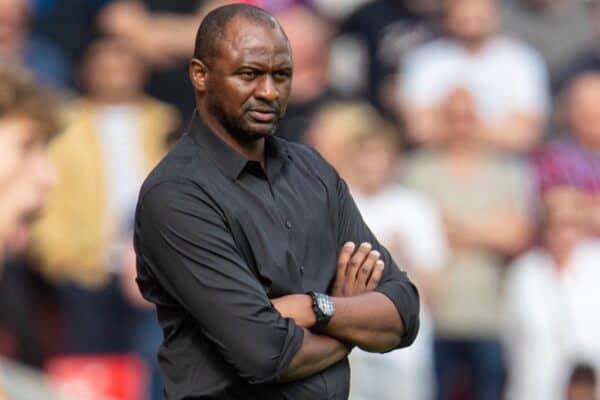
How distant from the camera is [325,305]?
4031mm

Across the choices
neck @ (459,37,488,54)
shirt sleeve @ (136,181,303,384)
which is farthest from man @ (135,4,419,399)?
neck @ (459,37,488,54)

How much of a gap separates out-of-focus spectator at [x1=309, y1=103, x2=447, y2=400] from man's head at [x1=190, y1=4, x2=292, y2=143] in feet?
15.1

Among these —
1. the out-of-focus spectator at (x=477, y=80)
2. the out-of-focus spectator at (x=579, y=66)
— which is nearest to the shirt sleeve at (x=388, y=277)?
the out-of-focus spectator at (x=477, y=80)

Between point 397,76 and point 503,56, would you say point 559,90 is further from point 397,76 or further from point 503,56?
point 397,76

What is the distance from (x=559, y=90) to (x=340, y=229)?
18.7 ft

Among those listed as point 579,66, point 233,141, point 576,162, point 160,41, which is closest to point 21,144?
point 160,41

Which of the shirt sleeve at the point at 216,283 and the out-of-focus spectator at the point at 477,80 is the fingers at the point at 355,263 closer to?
the shirt sleeve at the point at 216,283

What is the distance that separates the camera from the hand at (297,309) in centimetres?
399

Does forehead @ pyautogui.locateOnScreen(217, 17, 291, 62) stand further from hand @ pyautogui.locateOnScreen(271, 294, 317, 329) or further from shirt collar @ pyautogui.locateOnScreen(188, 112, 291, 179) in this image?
hand @ pyautogui.locateOnScreen(271, 294, 317, 329)

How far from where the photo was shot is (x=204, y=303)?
3.90 m

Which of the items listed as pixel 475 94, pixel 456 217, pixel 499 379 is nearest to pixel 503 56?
pixel 475 94

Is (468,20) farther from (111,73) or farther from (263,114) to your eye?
(263,114)

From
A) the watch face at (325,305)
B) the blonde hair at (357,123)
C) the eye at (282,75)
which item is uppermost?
the eye at (282,75)

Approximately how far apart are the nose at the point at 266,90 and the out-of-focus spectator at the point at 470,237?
5.06 meters
